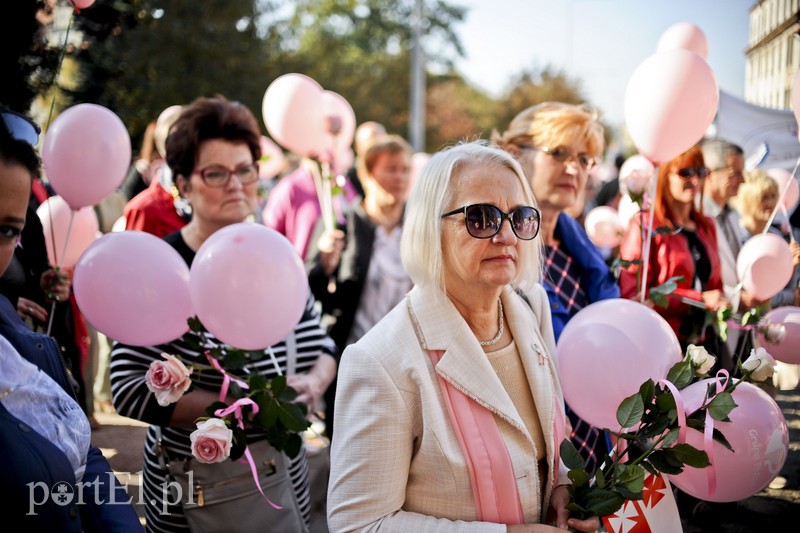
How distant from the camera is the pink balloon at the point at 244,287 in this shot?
1.93 metres

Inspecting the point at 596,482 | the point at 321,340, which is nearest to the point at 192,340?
the point at 321,340

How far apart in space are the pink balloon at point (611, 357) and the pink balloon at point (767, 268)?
1381mm

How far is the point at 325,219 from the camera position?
4164mm

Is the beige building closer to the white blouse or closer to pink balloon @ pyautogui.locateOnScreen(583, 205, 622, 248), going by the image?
pink balloon @ pyautogui.locateOnScreen(583, 205, 622, 248)

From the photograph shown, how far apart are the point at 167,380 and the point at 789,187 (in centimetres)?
385

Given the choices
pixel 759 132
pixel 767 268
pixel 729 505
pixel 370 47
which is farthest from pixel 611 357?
pixel 370 47

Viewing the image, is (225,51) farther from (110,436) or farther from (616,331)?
(616,331)

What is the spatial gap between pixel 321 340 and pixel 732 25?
3083mm

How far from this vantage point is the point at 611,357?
1918 mm

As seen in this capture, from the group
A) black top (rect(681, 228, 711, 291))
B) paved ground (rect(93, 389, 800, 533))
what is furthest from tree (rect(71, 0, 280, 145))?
black top (rect(681, 228, 711, 291))

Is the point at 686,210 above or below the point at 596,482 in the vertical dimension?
above

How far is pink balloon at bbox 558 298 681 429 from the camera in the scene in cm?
191

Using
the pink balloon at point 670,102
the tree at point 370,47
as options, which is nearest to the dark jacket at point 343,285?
the pink balloon at point 670,102

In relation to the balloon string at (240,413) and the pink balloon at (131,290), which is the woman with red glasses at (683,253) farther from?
the pink balloon at (131,290)
